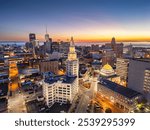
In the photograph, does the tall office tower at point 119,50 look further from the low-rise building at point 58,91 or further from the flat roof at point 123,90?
the low-rise building at point 58,91

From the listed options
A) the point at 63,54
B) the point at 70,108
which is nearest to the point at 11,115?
the point at 70,108

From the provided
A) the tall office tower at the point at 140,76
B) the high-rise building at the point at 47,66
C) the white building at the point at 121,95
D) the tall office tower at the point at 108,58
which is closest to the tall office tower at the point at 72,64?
the white building at the point at 121,95

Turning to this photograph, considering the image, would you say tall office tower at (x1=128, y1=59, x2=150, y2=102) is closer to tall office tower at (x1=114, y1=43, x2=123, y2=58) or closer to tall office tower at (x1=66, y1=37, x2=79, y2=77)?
tall office tower at (x1=66, y1=37, x2=79, y2=77)

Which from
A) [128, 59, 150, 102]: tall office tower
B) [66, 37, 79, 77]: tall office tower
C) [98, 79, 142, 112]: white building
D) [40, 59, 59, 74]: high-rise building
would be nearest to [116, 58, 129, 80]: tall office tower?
[128, 59, 150, 102]: tall office tower

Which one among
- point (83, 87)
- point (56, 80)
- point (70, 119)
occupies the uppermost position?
point (70, 119)

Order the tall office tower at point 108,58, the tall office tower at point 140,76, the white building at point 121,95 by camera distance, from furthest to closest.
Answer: the tall office tower at point 108,58 < the tall office tower at point 140,76 < the white building at point 121,95

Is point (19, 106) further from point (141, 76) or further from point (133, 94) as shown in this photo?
point (141, 76)

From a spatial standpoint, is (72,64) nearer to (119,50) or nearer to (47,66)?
(47,66)

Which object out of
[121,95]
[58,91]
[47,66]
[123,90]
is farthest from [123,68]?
[58,91]
